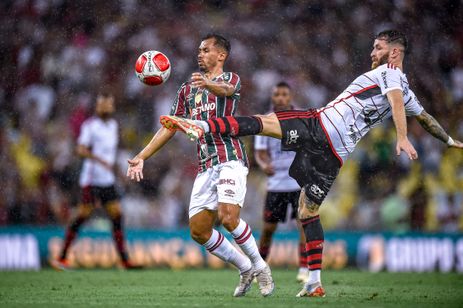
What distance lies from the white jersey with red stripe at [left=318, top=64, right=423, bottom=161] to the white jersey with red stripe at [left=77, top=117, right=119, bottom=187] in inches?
242

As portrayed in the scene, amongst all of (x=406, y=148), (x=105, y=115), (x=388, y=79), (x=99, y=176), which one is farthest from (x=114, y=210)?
(x=406, y=148)

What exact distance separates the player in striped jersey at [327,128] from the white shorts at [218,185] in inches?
20.4

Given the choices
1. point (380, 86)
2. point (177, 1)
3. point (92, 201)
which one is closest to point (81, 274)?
point (92, 201)

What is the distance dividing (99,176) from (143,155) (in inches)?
216

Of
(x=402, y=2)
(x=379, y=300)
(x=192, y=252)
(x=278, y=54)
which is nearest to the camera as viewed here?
(x=379, y=300)

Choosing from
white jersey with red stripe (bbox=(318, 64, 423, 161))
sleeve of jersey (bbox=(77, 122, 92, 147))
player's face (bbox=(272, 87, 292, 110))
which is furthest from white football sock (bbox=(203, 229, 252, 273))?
sleeve of jersey (bbox=(77, 122, 92, 147))

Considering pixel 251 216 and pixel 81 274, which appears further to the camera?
pixel 251 216

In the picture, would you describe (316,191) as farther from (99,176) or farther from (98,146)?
(98,146)

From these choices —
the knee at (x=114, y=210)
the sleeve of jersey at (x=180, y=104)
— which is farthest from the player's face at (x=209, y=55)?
the knee at (x=114, y=210)

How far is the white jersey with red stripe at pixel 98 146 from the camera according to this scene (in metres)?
14.1

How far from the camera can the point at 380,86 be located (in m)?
8.55

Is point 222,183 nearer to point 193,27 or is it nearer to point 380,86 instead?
point 380,86

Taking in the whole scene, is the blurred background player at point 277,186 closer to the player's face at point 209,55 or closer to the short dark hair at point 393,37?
the player's face at point 209,55

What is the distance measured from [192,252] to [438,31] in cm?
626
